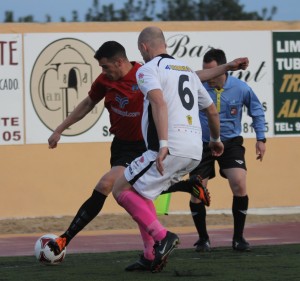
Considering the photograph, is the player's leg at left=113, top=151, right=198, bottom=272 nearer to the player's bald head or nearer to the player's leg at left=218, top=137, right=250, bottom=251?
the player's bald head

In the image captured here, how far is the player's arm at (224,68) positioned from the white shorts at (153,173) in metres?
1.17

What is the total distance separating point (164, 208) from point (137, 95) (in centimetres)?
506

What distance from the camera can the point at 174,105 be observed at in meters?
8.46

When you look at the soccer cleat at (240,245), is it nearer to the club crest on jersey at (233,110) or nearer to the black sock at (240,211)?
the black sock at (240,211)

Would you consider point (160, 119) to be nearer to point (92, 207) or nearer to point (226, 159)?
point (92, 207)

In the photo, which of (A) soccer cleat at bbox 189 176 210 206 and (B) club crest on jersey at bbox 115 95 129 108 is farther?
(B) club crest on jersey at bbox 115 95 129 108

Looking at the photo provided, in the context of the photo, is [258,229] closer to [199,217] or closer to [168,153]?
[199,217]

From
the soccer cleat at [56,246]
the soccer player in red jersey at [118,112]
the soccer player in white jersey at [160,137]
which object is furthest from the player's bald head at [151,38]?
the soccer cleat at [56,246]

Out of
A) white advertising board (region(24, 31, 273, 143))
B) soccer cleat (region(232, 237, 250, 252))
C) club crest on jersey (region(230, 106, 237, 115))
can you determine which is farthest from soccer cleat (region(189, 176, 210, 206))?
white advertising board (region(24, 31, 273, 143))

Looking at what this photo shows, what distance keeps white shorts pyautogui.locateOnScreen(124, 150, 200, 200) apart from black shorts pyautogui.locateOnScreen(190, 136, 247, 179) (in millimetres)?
2518

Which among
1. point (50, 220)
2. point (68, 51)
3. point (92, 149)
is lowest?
point (50, 220)

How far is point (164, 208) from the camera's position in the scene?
1448 cm

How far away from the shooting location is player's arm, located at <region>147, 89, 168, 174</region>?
26.7ft

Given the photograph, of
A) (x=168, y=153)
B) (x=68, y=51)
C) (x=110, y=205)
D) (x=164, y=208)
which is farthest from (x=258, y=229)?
(x=168, y=153)
